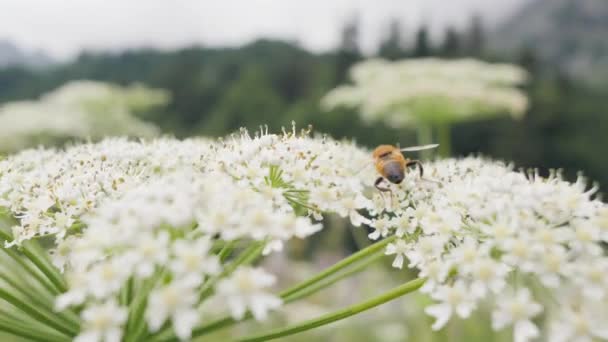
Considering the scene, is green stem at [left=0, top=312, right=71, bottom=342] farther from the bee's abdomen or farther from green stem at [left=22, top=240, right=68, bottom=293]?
the bee's abdomen

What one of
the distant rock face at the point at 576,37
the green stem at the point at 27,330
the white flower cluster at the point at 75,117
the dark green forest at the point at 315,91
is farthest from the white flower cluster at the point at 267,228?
the distant rock face at the point at 576,37

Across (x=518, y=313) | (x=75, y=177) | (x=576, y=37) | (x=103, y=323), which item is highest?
(x=576, y=37)

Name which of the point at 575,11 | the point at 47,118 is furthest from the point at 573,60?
the point at 47,118

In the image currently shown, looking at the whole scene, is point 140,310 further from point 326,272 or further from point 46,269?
point 326,272

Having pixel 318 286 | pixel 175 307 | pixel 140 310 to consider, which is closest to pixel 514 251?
pixel 318 286

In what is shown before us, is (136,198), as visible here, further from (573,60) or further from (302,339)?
(573,60)

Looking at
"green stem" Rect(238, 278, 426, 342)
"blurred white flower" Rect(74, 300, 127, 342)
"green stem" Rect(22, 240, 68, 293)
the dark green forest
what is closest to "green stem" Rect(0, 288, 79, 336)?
"green stem" Rect(22, 240, 68, 293)
